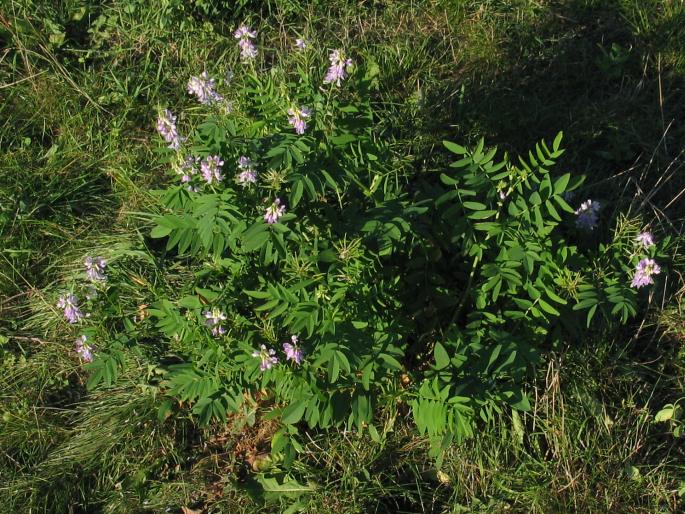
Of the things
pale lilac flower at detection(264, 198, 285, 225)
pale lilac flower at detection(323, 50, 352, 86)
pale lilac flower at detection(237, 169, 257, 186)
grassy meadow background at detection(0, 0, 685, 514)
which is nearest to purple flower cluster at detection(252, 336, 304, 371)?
pale lilac flower at detection(264, 198, 285, 225)

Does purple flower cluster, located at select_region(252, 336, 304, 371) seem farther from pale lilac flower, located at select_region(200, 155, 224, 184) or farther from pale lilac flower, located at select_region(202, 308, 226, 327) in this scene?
pale lilac flower, located at select_region(200, 155, 224, 184)

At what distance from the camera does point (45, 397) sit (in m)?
3.44

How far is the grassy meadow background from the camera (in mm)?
3041

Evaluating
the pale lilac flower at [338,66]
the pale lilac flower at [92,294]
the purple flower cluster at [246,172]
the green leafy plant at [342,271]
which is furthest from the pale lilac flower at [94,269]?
the pale lilac flower at [338,66]

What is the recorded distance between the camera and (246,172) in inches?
96.0

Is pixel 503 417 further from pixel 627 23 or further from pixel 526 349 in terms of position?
pixel 627 23

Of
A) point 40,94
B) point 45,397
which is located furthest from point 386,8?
point 45,397

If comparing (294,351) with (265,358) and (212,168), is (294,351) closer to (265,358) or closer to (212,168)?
(265,358)

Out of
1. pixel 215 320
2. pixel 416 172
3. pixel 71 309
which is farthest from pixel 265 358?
pixel 416 172

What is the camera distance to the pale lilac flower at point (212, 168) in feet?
7.96

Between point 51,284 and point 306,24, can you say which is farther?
point 306,24

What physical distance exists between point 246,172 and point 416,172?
1.52 m

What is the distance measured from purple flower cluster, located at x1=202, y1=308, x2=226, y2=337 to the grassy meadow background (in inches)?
15.3

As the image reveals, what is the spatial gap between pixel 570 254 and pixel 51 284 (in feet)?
7.63
